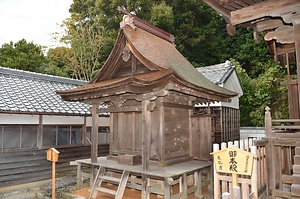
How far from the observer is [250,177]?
178 inches

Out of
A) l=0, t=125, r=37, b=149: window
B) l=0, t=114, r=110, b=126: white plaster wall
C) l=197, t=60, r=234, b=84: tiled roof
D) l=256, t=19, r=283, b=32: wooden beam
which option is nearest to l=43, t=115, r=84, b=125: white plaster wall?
l=0, t=114, r=110, b=126: white plaster wall

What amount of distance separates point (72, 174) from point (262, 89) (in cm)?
1373

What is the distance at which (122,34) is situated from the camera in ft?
24.1

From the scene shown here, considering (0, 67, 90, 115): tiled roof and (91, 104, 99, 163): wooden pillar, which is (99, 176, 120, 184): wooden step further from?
(0, 67, 90, 115): tiled roof

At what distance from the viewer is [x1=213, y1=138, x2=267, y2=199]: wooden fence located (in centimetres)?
382

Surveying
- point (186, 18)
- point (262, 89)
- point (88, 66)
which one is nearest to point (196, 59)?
point (186, 18)

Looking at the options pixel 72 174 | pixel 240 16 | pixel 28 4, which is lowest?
pixel 72 174

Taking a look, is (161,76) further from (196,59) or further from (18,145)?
(196,59)

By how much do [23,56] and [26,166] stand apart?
21.1m

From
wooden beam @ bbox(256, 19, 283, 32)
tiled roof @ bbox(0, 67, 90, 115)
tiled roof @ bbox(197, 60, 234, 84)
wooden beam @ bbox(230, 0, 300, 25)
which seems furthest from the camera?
tiled roof @ bbox(197, 60, 234, 84)

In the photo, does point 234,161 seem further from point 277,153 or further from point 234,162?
point 277,153

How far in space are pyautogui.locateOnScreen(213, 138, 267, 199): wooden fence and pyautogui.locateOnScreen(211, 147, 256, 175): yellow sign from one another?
187mm

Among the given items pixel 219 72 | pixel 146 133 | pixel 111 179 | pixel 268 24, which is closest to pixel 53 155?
pixel 111 179

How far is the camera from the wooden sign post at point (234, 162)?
11.9 feet
